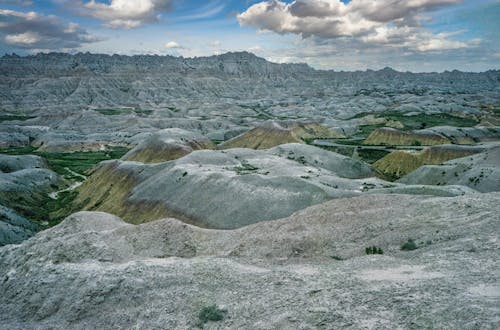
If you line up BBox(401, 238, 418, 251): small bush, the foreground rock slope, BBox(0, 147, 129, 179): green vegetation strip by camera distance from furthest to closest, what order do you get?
1. BBox(0, 147, 129, 179): green vegetation strip
2. BBox(401, 238, 418, 251): small bush
3. the foreground rock slope

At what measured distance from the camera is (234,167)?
6112 centimetres

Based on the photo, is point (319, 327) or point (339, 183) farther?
point (339, 183)

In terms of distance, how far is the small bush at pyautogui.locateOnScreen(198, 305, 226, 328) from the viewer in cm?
1385

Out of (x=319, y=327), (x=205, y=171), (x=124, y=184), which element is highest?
(x=319, y=327)

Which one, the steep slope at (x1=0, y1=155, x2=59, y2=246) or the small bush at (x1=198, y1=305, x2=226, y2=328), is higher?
the small bush at (x1=198, y1=305, x2=226, y2=328)

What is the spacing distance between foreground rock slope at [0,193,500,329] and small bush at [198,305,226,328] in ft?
0.81

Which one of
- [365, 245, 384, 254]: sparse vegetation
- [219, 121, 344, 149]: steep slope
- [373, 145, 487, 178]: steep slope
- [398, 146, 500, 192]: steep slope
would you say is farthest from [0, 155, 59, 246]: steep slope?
[373, 145, 487, 178]: steep slope

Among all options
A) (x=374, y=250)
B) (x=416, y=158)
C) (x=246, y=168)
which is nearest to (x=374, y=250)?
(x=374, y=250)

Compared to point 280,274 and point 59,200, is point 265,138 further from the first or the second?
point 280,274

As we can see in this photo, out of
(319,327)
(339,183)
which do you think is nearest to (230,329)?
(319,327)

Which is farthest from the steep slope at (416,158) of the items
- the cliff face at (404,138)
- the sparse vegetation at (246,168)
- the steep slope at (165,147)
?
the steep slope at (165,147)

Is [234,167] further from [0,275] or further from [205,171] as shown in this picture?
[0,275]

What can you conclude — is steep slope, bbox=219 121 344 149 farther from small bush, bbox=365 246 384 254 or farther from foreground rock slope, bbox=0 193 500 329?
small bush, bbox=365 246 384 254

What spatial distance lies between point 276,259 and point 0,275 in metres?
13.8
